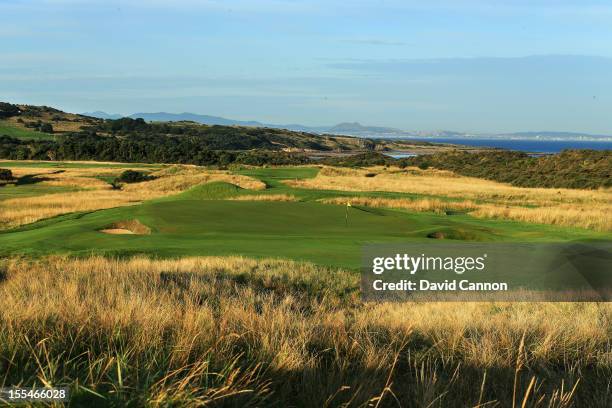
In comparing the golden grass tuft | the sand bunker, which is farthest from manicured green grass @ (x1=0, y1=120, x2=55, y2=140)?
the sand bunker

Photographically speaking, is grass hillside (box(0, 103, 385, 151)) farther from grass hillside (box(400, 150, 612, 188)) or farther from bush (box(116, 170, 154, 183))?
bush (box(116, 170, 154, 183))

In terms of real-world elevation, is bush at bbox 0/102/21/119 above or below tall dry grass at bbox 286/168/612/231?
above

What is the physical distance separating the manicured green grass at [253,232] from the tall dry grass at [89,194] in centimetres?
319

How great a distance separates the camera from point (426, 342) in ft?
A: 18.8

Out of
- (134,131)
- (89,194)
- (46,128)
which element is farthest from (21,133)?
(89,194)

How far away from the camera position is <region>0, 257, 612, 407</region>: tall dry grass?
12.5 ft

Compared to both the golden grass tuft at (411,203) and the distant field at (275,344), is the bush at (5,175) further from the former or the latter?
the distant field at (275,344)

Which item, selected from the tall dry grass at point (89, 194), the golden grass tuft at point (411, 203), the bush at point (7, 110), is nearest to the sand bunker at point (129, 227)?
the tall dry grass at point (89, 194)

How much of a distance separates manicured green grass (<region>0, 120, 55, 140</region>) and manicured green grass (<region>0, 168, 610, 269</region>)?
87.3m

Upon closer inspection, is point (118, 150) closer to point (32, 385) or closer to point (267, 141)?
point (267, 141)

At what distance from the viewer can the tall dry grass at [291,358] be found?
12.5 ft

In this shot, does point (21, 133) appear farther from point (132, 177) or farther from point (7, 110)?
point (132, 177)

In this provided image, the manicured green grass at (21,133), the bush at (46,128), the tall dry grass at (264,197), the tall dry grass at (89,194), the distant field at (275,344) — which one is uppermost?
the bush at (46,128)

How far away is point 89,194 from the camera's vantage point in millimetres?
36969
